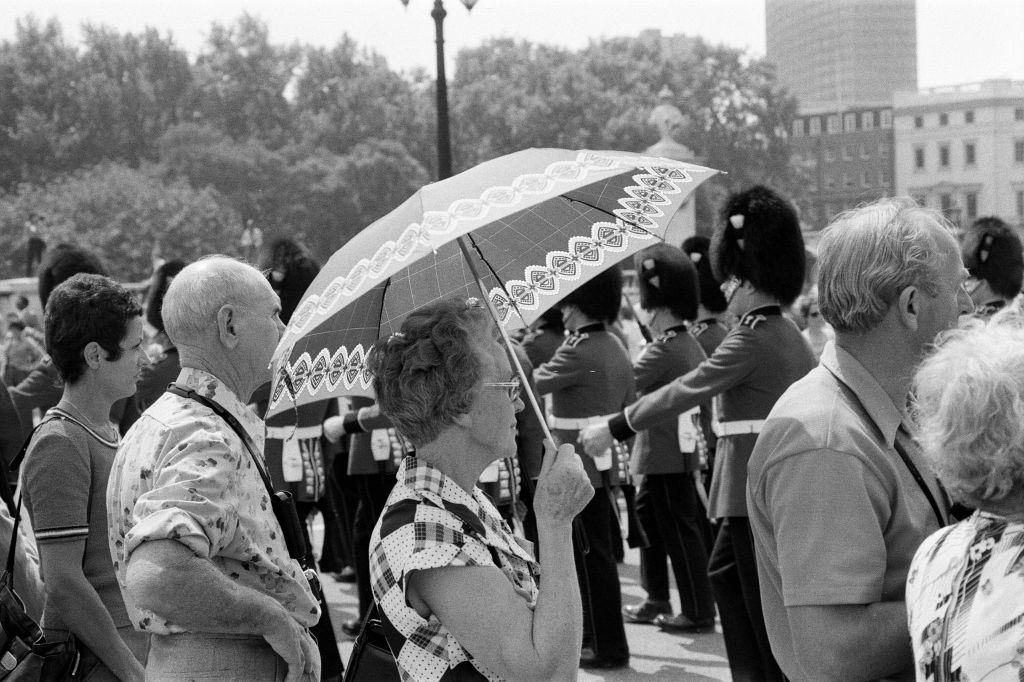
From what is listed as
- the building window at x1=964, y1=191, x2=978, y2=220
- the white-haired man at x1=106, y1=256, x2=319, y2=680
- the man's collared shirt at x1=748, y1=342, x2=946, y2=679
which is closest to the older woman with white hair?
the man's collared shirt at x1=748, y1=342, x2=946, y2=679

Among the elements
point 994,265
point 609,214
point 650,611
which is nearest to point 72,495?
point 609,214

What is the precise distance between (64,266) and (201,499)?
4.05 meters

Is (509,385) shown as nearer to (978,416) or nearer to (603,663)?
(978,416)

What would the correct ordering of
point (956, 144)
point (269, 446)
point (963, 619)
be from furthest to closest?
point (956, 144), point (269, 446), point (963, 619)

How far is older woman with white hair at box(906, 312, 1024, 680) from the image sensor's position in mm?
1712

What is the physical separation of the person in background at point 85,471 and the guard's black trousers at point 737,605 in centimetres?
204

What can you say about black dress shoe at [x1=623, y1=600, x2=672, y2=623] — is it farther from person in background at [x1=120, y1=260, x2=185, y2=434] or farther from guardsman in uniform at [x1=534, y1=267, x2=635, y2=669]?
person in background at [x1=120, y1=260, x2=185, y2=434]

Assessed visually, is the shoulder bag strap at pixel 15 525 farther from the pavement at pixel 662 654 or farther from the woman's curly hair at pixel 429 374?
the pavement at pixel 662 654

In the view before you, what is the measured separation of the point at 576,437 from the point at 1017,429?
14.0 ft

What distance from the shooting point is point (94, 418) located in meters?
3.14

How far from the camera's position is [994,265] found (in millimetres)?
6910

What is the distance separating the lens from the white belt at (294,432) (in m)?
5.79

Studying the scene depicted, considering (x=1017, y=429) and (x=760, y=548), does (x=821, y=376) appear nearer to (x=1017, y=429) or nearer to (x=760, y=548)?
(x=760, y=548)

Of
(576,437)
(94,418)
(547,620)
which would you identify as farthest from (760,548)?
(576,437)
